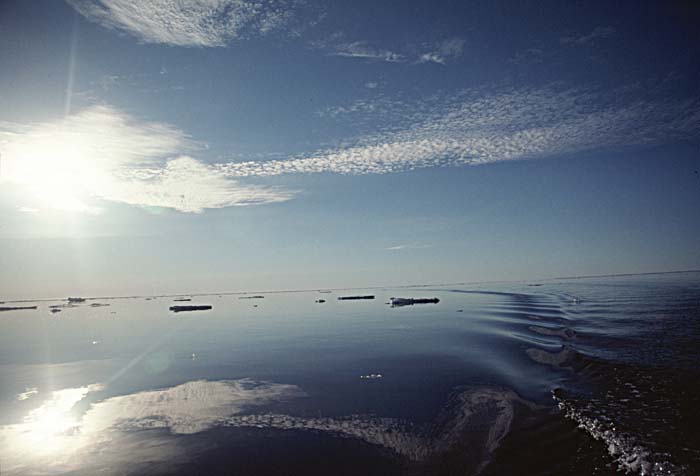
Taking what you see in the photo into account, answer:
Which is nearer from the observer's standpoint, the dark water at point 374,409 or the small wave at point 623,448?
the small wave at point 623,448

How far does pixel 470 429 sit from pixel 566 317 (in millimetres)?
36064

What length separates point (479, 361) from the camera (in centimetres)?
2278

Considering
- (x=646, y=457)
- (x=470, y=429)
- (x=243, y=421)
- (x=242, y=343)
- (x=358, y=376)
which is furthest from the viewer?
(x=242, y=343)

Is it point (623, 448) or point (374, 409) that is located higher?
point (623, 448)

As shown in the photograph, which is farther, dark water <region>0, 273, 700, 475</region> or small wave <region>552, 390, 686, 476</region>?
dark water <region>0, 273, 700, 475</region>

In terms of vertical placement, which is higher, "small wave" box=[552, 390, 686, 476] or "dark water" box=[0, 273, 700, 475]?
"small wave" box=[552, 390, 686, 476]

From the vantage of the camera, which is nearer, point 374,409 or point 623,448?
point 623,448

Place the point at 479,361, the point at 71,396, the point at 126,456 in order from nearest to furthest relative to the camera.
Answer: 1. the point at 126,456
2. the point at 71,396
3. the point at 479,361

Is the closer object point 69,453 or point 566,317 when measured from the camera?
point 69,453

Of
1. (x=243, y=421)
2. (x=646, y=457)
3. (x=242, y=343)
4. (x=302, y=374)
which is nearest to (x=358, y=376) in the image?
(x=302, y=374)

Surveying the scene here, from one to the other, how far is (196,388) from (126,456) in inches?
317

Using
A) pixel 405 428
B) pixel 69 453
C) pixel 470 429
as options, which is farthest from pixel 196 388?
pixel 470 429

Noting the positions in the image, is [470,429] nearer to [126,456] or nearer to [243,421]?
Result: [243,421]

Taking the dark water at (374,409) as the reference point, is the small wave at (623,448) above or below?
above
